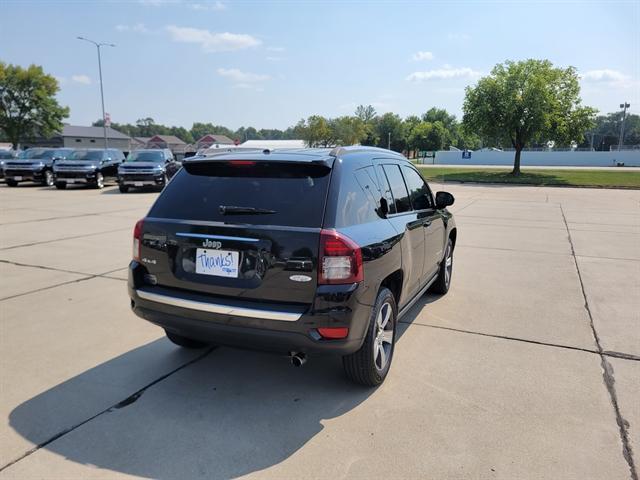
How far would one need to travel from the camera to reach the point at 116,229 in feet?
33.6

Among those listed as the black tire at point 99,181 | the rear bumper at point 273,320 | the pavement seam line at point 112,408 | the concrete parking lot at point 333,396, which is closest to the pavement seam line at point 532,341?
the concrete parking lot at point 333,396

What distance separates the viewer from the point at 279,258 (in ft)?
9.63

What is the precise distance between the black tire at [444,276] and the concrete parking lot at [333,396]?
149 millimetres

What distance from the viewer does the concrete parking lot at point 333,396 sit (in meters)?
2.66

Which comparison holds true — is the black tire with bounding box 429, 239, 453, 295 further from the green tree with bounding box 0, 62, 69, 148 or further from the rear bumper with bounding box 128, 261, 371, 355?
the green tree with bounding box 0, 62, 69, 148

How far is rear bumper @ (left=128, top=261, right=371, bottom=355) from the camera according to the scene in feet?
9.45

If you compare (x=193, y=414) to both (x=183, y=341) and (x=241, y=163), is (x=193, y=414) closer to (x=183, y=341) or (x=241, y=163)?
(x=183, y=341)

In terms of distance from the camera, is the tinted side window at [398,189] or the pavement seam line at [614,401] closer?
the pavement seam line at [614,401]

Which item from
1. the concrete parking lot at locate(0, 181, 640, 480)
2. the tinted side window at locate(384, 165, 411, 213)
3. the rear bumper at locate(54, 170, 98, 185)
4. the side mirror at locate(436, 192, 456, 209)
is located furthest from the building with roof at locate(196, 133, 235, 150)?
the tinted side window at locate(384, 165, 411, 213)

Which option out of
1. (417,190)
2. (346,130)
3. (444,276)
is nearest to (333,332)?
(417,190)

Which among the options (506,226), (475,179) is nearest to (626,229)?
(506,226)

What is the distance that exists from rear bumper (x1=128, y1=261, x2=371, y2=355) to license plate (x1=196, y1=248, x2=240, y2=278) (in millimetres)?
175

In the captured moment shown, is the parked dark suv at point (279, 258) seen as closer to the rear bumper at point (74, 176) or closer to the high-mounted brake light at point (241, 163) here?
the high-mounted brake light at point (241, 163)

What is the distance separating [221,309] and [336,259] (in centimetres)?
82
